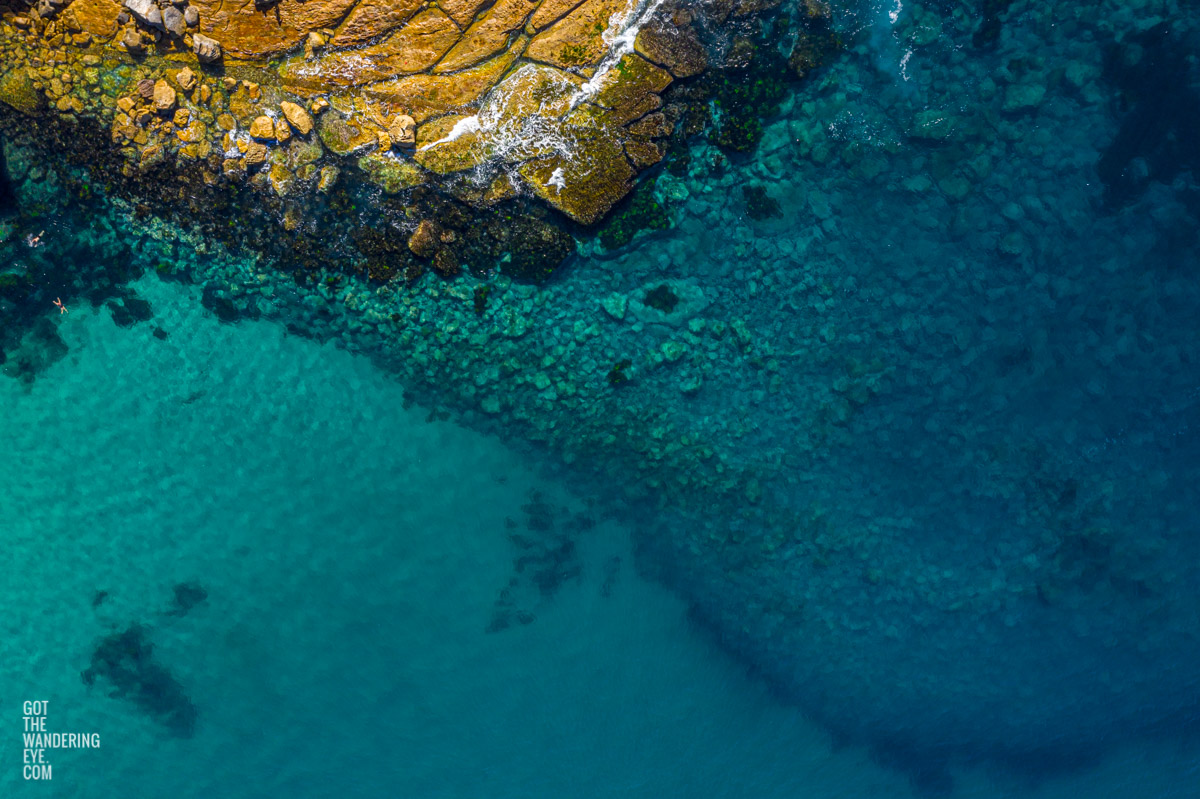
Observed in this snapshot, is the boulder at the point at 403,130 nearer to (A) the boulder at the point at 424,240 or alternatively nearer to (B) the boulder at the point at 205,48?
(A) the boulder at the point at 424,240

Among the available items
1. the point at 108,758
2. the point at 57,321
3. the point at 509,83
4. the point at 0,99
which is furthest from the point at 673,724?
the point at 0,99

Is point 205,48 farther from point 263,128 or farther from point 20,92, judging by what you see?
point 20,92

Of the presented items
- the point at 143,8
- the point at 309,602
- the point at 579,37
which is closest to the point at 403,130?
the point at 579,37

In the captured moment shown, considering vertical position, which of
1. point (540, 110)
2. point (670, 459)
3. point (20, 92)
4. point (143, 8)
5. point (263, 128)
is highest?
point (143, 8)

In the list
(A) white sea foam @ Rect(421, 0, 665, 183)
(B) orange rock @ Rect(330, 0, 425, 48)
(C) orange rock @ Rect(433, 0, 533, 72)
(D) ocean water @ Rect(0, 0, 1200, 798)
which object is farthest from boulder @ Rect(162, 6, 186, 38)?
(A) white sea foam @ Rect(421, 0, 665, 183)

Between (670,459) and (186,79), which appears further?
(670,459)

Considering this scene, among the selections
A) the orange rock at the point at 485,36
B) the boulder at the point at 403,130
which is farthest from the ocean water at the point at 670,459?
the orange rock at the point at 485,36

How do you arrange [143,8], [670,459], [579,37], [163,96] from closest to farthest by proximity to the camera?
[143,8] → [163,96] → [579,37] → [670,459]

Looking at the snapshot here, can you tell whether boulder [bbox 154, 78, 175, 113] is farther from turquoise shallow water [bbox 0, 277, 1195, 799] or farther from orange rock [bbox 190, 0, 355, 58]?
turquoise shallow water [bbox 0, 277, 1195, 799]
